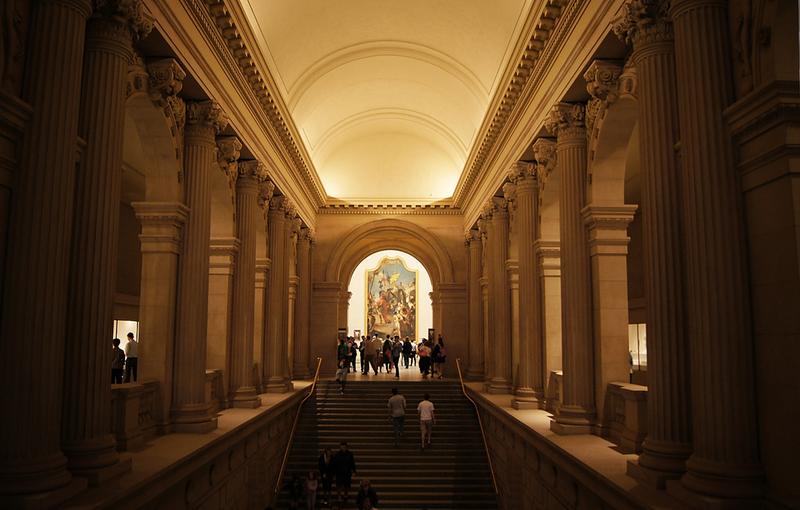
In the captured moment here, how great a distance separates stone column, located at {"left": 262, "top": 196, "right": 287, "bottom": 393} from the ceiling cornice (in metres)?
5.85

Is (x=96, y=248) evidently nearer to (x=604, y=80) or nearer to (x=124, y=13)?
(x=124, y=13)

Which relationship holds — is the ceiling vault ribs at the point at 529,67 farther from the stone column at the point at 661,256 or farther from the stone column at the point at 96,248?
the stone column at the point at 96,248

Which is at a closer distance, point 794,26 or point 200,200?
point 794,26

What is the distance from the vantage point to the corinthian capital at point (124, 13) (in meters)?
7.46

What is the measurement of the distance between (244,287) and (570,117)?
7.90m

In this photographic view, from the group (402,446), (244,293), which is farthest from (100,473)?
(402,446)

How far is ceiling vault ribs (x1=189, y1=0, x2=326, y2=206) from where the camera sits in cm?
1042

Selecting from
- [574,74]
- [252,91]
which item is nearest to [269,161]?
[252,91]

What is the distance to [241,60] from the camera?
12383 mm

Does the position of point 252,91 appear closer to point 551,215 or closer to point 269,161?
point 269,161

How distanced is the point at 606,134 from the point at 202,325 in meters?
7.42

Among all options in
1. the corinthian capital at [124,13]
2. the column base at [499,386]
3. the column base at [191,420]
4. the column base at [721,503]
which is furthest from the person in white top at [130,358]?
the column base at [721,503]

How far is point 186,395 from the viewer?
1060 centimetres

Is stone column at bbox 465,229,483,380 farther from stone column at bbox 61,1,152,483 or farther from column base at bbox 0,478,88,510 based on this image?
column base at bbox 0,478,88,510
